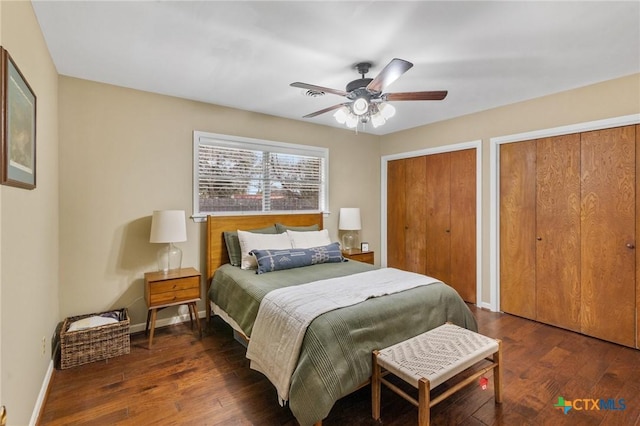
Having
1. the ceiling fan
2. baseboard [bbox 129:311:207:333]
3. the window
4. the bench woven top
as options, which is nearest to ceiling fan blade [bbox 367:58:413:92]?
the ceiling fan

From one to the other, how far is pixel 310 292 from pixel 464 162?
2.92 m

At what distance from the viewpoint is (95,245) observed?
2.94 m

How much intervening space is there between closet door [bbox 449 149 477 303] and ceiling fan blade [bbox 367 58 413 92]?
2.37 m

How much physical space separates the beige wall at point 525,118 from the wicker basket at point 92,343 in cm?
397

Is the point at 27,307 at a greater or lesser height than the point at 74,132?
lesser

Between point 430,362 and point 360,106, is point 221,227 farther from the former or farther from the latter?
point 430,362

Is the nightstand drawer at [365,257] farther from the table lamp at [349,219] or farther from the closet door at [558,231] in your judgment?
the closet door at [558,231]

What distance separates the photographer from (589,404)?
2.04 metres

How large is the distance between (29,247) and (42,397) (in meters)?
1.06

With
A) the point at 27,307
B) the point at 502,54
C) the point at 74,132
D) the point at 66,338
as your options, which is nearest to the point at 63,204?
the point at 74,132

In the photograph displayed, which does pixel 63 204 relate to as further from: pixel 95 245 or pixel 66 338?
pixel 66 338

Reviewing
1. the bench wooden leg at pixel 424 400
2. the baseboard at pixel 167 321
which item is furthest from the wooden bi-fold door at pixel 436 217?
the baseboard at pixel 167 321

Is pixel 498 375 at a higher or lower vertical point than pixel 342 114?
lower

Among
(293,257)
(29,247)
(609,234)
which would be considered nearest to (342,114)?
(293,257)
